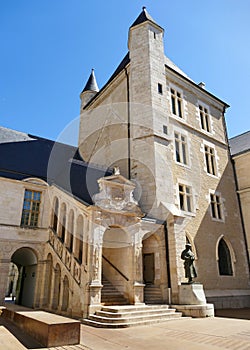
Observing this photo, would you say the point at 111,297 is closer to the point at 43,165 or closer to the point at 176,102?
the point at 43,165

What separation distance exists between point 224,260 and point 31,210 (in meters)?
9.99

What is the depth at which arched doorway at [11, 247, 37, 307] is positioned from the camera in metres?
12.0

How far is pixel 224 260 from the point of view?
43.5ft

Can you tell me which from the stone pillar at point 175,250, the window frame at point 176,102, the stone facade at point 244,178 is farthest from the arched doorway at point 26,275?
the stone facade at point 244,178

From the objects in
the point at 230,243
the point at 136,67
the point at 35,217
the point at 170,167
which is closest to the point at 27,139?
the point at 35,217

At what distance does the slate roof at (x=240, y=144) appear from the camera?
56.0 ft

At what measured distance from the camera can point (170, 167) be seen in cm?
1225

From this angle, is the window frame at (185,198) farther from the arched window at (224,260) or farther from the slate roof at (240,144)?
the slate roof at (240,144)

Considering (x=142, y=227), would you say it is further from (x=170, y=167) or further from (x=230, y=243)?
(x=230, y=243)

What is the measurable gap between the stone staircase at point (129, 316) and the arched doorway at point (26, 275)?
5825mm

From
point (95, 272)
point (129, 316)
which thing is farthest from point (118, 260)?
point (129, 316)

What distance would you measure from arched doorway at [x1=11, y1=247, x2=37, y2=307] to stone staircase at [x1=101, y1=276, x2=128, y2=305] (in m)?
4.33

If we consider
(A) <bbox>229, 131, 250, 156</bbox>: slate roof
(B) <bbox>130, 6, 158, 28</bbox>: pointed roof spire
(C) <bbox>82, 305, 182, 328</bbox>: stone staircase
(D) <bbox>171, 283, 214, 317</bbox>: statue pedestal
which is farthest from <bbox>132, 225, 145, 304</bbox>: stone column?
(B) <bbox>130, 6, 158, 28</bbox>: pointed roof spire

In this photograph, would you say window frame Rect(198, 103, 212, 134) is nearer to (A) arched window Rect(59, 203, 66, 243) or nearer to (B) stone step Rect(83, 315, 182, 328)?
(A) arched window Rect(59, 203, 66, 243)
